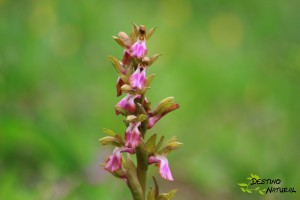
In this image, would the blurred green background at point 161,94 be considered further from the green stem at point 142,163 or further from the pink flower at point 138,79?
the pink flower at point 138,79

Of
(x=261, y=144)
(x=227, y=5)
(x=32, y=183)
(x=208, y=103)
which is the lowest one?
(x=32, y=183)

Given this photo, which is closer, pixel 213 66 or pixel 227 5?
pixel 213 66

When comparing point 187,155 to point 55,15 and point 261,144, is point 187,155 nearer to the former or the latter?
point 261,144

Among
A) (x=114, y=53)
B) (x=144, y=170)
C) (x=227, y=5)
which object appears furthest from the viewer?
(x=227, y=5)

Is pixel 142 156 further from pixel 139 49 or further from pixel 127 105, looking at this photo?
pixel 139 49

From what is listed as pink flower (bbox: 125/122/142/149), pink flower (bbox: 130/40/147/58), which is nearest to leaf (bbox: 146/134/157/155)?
pink flower (bbox: 125/122/142/149)

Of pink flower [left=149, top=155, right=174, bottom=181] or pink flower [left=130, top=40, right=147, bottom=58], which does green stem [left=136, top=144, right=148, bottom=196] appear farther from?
pink flower [left=130, top=40, right=147, bottom=58]

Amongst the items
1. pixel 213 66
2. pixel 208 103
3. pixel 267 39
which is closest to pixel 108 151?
pixel 208 103
